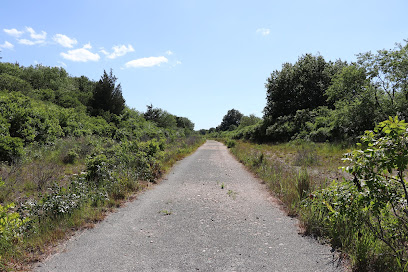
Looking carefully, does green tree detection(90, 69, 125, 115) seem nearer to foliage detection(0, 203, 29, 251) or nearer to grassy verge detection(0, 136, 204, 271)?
grassy verge detection(0, 136, 204, 271)

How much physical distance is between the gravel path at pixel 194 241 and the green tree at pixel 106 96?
24.4 m

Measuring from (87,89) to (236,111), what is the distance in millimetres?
86310

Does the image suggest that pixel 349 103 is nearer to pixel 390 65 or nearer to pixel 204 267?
pixel 390 65

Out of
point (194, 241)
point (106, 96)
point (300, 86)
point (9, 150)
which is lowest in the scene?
point (194, 241)

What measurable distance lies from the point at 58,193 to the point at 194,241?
2989 mm

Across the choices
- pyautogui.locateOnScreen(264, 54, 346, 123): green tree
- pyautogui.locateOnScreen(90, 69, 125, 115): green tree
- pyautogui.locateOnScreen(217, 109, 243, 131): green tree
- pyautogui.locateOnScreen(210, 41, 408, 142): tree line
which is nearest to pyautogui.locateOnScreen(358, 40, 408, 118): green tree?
pyautogui.locateOnScreen(210, 41, 408, 142): tree line

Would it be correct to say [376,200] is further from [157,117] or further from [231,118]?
[231,118]

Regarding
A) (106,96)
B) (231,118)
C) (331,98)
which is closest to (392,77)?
(331,98)

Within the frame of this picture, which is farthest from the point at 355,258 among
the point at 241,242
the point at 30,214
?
the point at 30,214

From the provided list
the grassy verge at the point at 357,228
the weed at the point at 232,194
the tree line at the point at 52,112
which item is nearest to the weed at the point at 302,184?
the grassy verge at the point at 357,228

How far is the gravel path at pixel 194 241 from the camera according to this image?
11.3ft

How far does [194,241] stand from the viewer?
4227 millimetres

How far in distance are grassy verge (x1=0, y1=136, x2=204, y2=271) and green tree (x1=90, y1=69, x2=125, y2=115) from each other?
17.8 meters

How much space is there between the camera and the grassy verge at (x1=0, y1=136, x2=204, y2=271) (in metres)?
3.47
